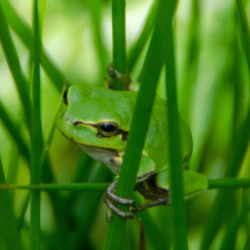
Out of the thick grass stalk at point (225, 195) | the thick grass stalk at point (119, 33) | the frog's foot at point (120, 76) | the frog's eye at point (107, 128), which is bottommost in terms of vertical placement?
the thick grass stalk at point (225, 195)

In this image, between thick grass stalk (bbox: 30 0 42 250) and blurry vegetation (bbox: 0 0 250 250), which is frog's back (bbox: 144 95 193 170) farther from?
thick grass stalk (bbox: 30 0 42 250)

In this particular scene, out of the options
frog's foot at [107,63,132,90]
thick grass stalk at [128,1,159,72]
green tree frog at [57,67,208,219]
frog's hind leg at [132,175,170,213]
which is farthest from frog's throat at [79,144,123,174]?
thick grass stalk at [128,1,159,72]

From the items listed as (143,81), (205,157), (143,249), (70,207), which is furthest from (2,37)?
(205,157)

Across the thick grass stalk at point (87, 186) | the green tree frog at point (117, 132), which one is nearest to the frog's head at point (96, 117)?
the green tree frog at point (117, 132)

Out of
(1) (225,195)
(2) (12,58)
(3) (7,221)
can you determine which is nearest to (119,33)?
(2) (12,58)

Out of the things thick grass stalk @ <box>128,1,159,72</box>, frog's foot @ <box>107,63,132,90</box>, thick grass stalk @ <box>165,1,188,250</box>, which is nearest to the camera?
thick grass stalk @ <box>165,1,188,250</box>

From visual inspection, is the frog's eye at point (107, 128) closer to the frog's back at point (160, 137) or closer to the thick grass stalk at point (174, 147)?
the frog's back at point (160, 137)
